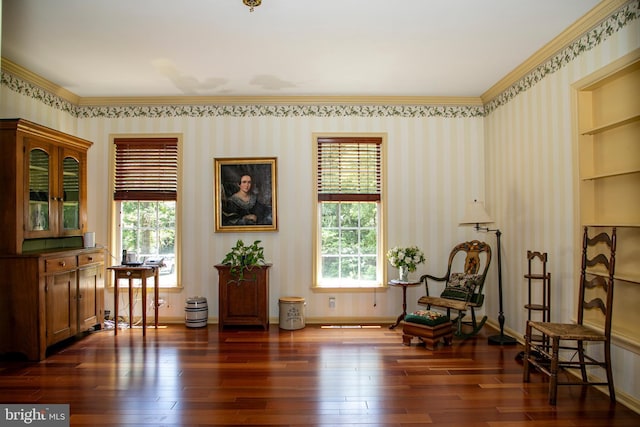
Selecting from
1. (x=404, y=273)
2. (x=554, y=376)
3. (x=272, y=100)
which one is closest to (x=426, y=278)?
(x=404, y=273)

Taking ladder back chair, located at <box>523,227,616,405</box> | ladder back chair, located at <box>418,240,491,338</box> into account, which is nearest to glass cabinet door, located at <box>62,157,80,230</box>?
ladder back chair, located at <box>418,240,491,338</box>

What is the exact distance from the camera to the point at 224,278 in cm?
542

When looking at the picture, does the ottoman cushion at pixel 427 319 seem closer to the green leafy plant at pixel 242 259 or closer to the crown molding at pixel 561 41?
the green leafy plant at pixel 242 259

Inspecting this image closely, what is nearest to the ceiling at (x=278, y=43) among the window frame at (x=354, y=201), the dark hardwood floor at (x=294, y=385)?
the window frame at (x=354, y=201)

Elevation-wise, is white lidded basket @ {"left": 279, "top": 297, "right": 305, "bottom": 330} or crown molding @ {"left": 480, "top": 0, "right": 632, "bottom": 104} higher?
crown molding @ {"left": 480, "top": 0, "right": 632, "bottom": 104}

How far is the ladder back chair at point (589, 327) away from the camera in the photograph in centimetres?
322

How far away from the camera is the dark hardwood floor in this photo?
→ 303cm

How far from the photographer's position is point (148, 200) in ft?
19.1

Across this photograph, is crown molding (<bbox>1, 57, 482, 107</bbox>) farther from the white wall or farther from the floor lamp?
the floor lamp

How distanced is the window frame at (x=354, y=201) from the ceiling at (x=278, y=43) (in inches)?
23.4

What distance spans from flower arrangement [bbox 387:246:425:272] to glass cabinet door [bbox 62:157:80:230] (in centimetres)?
376

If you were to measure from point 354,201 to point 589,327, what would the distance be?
10.0 ft

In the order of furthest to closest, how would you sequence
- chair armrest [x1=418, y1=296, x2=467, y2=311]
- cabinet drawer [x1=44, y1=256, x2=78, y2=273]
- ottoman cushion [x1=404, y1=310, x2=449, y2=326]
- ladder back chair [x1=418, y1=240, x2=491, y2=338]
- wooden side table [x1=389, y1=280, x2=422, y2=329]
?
1. wooden side table [x1=389, y1=280, x2=422, y2=329]
2. ladder back chair [x1=418, y1=240, x2=491, y2=338]
3. chair armrest [x1=418, y1=296, x2=467, y2=311]
4. ottoman cushion [x1=404, y1=310, x2=449, y2=326]
5. cabinet drawer [x1=44, y1=256, x2=78, y2=273]

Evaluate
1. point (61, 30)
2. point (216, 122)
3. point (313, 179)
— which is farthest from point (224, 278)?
point (61, 30)
